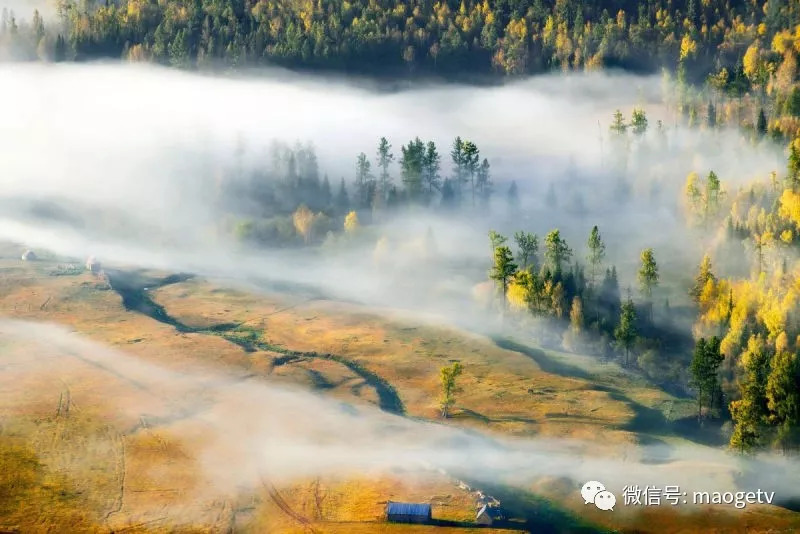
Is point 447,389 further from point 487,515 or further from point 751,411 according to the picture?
point 751,411

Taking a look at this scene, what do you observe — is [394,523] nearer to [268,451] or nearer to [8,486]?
[268,451]

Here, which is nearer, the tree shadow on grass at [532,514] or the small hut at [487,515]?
the tree shadow on grass at [532,514]

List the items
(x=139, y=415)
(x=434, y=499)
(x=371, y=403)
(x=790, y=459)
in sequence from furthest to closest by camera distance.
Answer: (x=371, y=403), (x=139, y=415), (x=790, y=459), (x=434, y=499)

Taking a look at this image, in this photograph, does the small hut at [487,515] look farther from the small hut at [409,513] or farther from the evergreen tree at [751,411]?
the evergreen tree at [751,411]

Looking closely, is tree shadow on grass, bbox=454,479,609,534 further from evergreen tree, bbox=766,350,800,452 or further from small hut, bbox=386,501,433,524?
evergreen tree, bbox=766,350,800,452

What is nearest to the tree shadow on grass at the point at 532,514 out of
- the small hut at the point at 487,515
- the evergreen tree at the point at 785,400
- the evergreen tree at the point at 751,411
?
the small hut at the point at 487,515

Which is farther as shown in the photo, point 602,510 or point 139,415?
point 139,415

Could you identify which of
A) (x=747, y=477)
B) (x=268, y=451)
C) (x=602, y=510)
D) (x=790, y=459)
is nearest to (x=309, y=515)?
(x=268, y=451)

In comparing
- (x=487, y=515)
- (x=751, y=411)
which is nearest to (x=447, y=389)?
(x=487, y=515)
